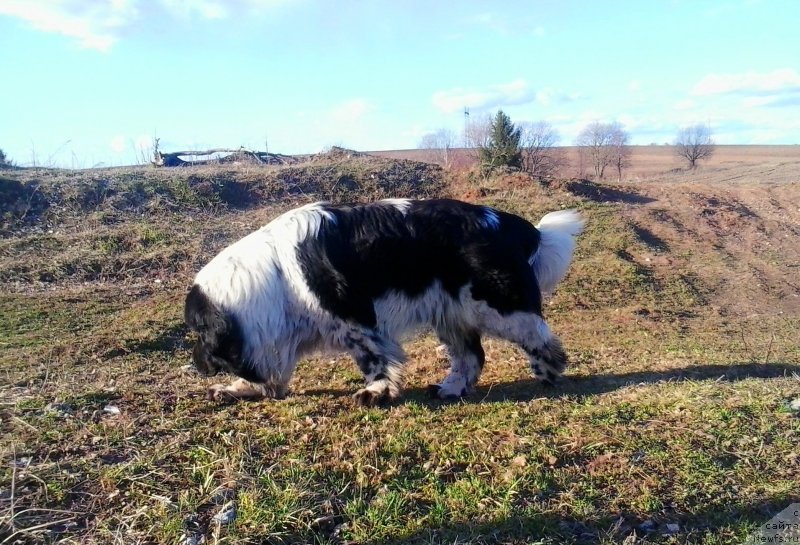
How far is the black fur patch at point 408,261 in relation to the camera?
520cm

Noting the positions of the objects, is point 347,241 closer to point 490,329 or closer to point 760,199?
point 490,329

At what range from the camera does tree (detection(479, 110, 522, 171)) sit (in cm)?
2738

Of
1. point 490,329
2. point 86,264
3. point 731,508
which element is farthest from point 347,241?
point 86,264

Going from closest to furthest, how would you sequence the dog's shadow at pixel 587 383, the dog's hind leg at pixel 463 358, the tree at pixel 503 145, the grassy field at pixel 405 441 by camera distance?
1. the grassy field at pixel 405 441
2. the dog's shadow at pixel 587 383
3. the dog's hind leg at pixel 463 358
4. the tree at pixel 503 145

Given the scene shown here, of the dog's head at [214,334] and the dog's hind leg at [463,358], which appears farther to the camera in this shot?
the dog's hind leg at [463,358]

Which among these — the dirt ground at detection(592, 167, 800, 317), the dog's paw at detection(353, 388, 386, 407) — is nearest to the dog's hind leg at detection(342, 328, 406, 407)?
the dog's paw at detection(353, 388, 386, 407)

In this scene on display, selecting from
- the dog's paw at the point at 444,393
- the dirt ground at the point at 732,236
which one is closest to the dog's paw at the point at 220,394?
the dog's paw at the point at 444,393

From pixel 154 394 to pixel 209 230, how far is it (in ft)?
31.7

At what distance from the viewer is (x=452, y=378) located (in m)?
5.68

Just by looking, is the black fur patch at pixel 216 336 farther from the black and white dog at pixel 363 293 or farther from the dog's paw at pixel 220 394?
the dog's paw at pixel 220 394

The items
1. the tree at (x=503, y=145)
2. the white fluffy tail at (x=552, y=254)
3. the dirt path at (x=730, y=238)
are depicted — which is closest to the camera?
the white fluffy tail at (x=552, y=254)

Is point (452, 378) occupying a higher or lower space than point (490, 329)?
lower

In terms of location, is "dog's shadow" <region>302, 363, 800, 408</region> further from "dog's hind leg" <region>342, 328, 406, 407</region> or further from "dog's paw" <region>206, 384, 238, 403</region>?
"dog's paw" <region>206, 384, 238, 403</region>

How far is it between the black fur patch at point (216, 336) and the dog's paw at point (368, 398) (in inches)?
33.5
